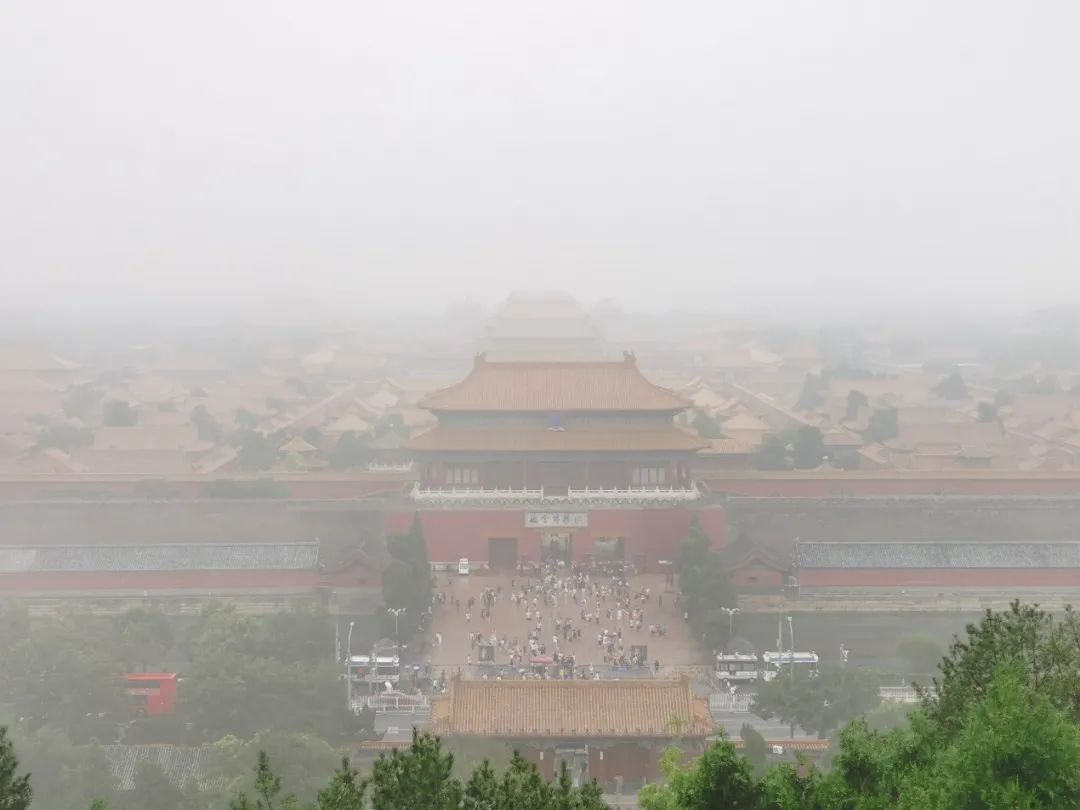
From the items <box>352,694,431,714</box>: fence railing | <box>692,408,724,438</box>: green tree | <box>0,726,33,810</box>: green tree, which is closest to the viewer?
<box>0,726,33,810</box>: green tree

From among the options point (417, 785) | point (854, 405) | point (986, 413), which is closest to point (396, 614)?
point (417, 785)

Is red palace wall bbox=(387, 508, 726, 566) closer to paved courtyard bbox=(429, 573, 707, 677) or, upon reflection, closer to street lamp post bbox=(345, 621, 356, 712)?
paved courtyard bbox=(429, 573, 707, 677)

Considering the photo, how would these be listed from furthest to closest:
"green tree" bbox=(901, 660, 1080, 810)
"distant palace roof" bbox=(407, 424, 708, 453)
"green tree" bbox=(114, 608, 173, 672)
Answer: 1. "distant palace roof" bbox=(407, 424, 708, 453)
2. "green tree" bbox=(114, 608, 173, 672)
3. "green tree" bbox=(901, 660, 1080, 810)

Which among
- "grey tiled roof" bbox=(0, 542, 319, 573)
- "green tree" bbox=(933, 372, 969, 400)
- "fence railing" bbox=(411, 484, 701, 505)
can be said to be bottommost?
"grey tiled roof" bbox=(0, 542, 319, 573)

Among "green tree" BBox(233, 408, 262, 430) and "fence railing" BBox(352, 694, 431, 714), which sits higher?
"green tree" BBox(233, 408, 262, 430)

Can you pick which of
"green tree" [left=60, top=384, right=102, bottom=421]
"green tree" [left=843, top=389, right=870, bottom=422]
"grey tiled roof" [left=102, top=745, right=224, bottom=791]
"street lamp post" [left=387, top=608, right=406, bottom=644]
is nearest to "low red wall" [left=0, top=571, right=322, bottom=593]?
"street lamp post" [left=387, top=608, right=406, bottom=644]

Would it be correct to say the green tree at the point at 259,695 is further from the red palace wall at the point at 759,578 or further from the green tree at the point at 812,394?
the green tree at the point at 812,394

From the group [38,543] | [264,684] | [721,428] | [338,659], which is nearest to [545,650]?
[338,659]
